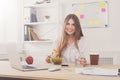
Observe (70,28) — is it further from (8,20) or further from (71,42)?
(8,20)

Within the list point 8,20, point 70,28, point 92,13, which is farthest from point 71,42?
point 8,20

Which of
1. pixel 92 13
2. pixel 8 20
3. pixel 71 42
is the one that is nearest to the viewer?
pixel 71 42

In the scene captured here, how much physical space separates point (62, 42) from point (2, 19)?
2.05 m

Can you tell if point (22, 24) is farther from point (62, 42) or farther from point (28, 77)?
point (28, 77)

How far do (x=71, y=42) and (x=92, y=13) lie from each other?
117cm

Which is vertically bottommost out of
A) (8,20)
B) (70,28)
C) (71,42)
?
(71,42)

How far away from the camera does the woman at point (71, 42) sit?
2672 millimetres

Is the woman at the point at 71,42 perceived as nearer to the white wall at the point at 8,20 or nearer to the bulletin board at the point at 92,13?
the bulletin board at the point at 92,13

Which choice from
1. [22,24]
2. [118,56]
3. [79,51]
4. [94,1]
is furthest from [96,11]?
[22,24]

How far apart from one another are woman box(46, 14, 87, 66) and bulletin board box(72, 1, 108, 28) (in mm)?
967

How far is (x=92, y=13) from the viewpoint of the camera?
369 centimetres

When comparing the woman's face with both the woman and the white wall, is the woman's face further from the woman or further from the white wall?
the white wall

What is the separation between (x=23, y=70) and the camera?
1694 mm

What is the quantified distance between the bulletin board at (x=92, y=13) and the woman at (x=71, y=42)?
3.17 ft
